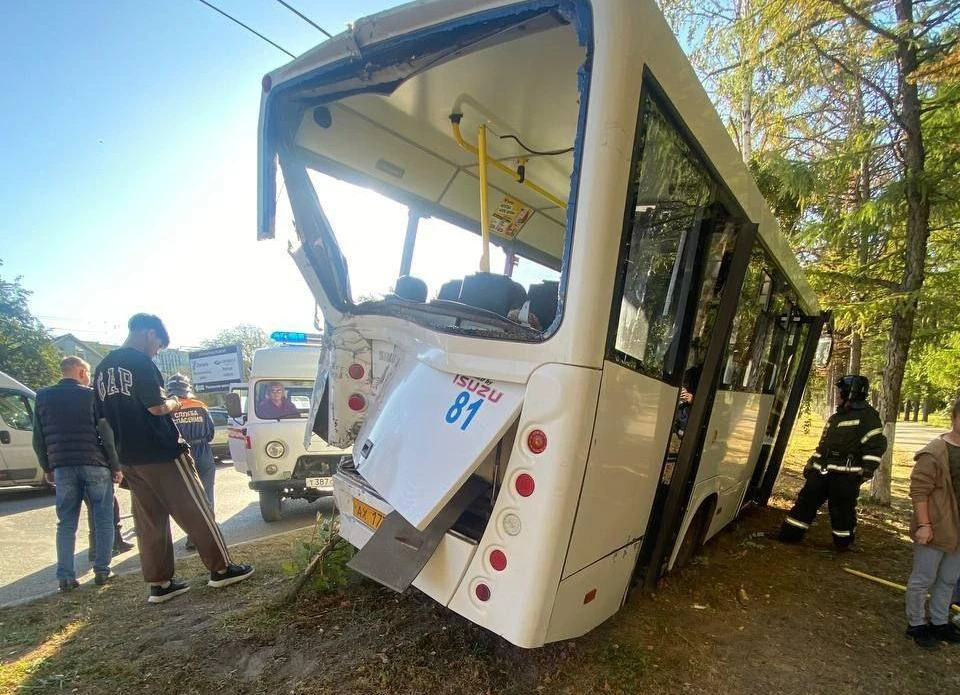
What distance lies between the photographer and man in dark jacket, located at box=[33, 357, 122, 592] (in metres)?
4.04

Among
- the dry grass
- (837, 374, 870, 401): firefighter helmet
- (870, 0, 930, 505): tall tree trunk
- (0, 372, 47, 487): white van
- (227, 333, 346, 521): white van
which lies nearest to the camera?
the dry grass

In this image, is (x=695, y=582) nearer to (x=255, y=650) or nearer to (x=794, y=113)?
(x=255, y=650)

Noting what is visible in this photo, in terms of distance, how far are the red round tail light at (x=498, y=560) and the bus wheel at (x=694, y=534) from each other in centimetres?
197

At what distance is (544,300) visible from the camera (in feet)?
9.70

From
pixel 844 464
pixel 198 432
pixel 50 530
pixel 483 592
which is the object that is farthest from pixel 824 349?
pixel 50 530

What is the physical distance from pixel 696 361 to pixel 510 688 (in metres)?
2.03

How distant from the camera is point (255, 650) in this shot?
9.04ft

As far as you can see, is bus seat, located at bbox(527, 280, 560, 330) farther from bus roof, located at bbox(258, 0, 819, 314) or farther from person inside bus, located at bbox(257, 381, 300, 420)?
person inside bus, located at bbox(257, 381, 300, 420)

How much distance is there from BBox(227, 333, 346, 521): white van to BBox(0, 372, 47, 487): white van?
3751 millimetres

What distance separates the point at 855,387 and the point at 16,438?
11674mm

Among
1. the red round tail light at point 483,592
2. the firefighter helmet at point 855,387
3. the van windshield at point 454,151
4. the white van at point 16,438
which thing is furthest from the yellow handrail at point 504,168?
the white van at point 16,438

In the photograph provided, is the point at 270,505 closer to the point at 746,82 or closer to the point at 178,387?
the point at 178,387

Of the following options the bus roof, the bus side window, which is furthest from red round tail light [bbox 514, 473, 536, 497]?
the bus roof

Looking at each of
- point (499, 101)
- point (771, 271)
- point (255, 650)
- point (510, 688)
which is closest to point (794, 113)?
point (771, 271)
